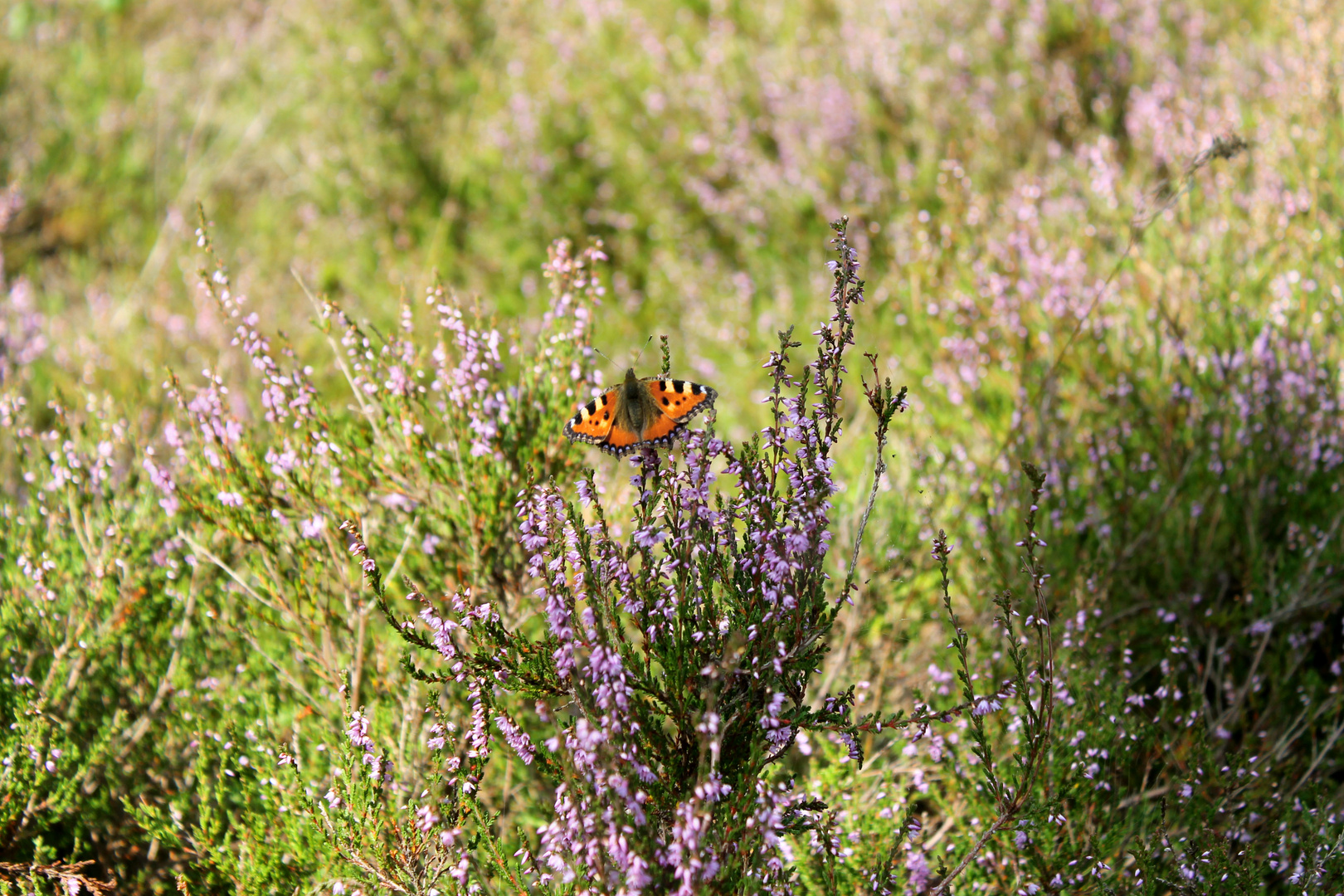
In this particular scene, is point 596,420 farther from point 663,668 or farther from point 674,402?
point 663,668

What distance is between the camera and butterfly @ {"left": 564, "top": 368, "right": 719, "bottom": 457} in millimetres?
2287

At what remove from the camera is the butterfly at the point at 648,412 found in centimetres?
229

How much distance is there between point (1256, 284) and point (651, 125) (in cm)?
423

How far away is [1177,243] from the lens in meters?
4.62

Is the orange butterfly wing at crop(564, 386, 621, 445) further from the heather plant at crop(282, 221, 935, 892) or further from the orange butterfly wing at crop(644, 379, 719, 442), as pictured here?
the heather plant at crop(282, 221, 935, 892)

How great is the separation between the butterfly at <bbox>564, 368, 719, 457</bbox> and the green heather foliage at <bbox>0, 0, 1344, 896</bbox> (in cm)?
9

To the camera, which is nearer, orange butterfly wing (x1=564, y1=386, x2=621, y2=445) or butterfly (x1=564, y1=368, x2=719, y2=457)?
butterfly (x1=564, y1=368, x2=719, y2=457)

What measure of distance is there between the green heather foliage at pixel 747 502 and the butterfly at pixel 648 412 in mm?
92

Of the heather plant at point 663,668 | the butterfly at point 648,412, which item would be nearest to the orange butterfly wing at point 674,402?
the butterfly at point 648,412

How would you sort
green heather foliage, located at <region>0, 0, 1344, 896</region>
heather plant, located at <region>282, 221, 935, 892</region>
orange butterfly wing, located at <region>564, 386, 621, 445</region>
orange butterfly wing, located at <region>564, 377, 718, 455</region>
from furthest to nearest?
orange butterfly wing, located at <region>564, 386, 621, 445</region>
orange butterfly wing, located at <region>564, 377, 718, 455</region>
green heather foliage, located at <region>0, 0, 1344, 896</region>
heather plant, located at <region>282, 221, 935, 892</region>

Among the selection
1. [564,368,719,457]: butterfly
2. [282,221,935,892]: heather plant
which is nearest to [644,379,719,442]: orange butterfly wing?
[564,368,719,457]: butterfly

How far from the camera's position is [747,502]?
2.04m

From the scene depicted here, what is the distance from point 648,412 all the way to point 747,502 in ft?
1.42

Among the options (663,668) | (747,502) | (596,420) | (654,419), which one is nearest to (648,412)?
(654,419)
